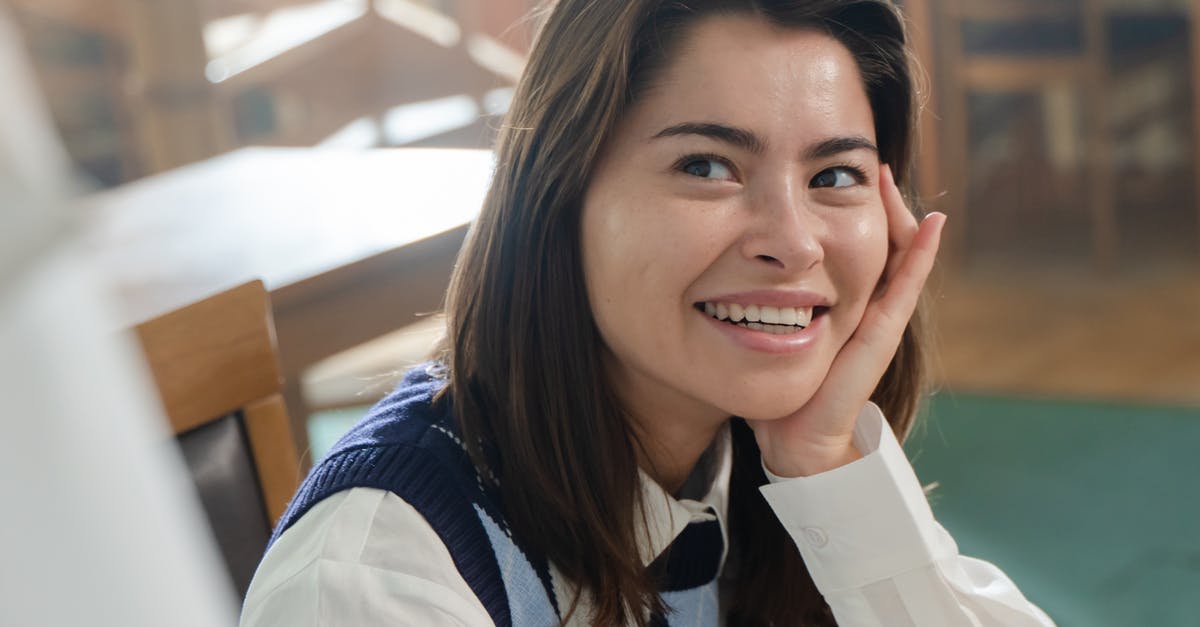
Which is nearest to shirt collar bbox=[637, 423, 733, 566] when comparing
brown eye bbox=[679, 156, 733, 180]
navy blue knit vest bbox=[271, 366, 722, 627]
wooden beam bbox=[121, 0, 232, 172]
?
navy blue knit vest bbox=[271, 366, 722, 627]

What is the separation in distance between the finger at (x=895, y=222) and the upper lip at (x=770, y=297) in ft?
0.62

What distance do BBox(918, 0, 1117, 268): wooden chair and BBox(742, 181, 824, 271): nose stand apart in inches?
127

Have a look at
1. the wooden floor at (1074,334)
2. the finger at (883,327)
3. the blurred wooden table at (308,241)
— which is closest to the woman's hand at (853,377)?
the finger at (883,327)

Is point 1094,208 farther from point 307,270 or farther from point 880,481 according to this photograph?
point 880,481

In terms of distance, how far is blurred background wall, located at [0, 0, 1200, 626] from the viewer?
264cm

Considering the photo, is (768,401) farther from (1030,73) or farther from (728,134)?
(1030,73)

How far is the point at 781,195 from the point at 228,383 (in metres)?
0.45

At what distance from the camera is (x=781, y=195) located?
3.22 ft

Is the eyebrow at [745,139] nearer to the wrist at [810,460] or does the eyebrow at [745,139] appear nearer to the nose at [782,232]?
the nose at [782,232]

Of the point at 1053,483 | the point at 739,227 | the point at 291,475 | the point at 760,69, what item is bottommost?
the point at 1053,483

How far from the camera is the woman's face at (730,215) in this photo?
0.98m

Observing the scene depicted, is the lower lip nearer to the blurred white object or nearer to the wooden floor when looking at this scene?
the blurred white object

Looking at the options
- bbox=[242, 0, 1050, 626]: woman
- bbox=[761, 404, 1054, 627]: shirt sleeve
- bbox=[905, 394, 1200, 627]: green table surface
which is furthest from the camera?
bbox=[905, 394, 1200, 627]: green table surface

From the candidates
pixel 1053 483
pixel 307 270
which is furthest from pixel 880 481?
pixel 1053 483
